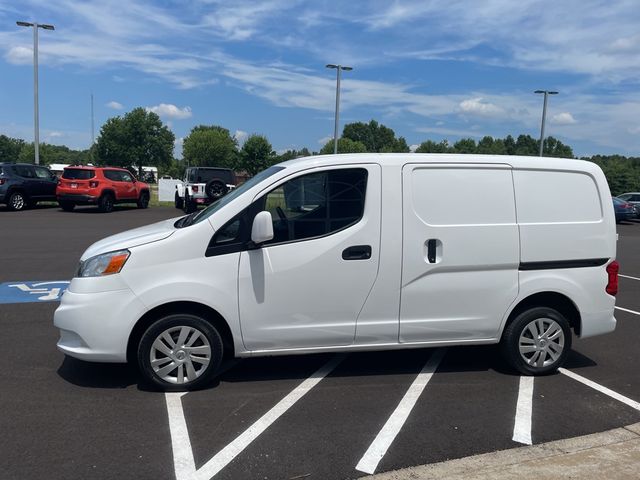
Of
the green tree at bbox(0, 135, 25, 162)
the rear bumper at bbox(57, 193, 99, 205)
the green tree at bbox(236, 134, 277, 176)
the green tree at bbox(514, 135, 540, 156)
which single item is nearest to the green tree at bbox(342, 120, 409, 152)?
the green tree at bbox(514, 135, 540, 156)

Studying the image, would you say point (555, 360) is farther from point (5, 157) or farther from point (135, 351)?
point (5, 157)

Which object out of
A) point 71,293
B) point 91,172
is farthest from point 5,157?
point 71,293

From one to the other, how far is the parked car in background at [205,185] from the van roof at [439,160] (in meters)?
16.0

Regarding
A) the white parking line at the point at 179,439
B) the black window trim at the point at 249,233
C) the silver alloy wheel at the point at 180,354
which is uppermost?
the black window trim at the point at 249,233

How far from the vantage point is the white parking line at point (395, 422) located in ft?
11.5

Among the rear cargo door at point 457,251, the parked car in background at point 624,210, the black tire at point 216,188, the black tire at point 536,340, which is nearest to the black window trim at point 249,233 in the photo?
the rear cargo door at point 457,251

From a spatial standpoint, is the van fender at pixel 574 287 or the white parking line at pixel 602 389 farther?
the van fender at pixel 574 287

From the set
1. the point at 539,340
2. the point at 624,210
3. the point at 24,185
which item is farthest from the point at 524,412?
the point at 624,210

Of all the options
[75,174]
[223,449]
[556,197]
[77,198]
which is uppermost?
[75,174]

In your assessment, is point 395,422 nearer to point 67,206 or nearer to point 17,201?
point 67,206

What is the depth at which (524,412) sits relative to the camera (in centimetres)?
429

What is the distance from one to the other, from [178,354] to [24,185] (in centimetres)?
2036

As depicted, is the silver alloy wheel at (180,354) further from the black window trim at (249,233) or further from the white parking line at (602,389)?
the white parking line at (602,389)

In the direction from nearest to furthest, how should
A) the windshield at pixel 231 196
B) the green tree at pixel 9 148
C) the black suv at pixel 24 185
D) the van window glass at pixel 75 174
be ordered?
the windshield at pixel 231 196 < the black suv at pixel 24 185 < the van window glass at pixel 75 174 < the green tree at pixel 9 148
